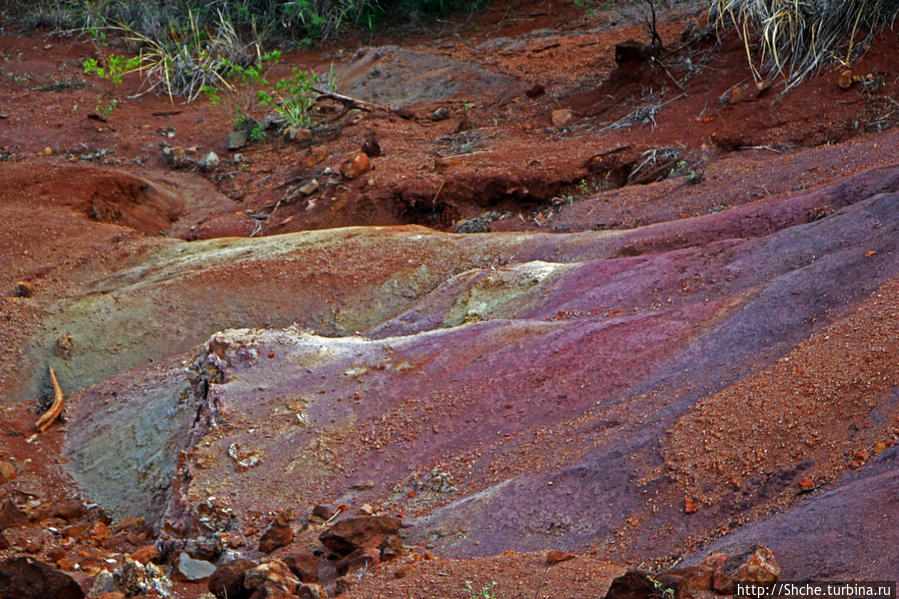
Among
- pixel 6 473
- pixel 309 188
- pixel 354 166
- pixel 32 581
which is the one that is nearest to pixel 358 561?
pixel 32 581

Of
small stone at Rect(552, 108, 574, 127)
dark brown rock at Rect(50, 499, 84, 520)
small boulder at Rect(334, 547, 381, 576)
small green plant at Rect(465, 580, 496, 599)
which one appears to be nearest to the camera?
small green plant at Rect(465, 580, 496, 599)

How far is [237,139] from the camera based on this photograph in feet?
39.4

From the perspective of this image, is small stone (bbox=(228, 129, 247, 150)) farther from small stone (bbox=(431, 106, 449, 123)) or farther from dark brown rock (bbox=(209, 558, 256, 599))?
dark brown rock (bbox=(209, 558, 256, 599))

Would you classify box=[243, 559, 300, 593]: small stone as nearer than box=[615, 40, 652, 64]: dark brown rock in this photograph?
Yes

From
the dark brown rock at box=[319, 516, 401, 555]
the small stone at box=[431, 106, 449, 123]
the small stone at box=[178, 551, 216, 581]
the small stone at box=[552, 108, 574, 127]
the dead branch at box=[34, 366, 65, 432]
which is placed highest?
the dark brown rock at box=[319, 516, 401, 555]

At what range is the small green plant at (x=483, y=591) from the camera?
2.95 m

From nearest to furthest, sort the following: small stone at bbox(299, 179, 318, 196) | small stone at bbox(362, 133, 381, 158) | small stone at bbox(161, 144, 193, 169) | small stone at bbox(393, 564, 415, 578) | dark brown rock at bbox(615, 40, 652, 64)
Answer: small stone at bbox(393, 564, 415, 578) < small stone at bbox(299, 179, 318, 196) < small stone at bbox(362, 133, 381, 158) < dark brown rock at bbox(615, 40, 652, 64) < small stone at bbox(161, 144, 193, 169)

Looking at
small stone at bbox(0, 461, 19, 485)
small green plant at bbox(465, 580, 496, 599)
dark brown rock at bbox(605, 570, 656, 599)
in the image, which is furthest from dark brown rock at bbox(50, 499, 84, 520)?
dark brown rock at bbox(605, 570, 656, 599)

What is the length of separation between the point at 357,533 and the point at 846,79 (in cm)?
654

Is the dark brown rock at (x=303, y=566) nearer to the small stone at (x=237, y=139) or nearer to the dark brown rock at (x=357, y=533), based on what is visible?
the dark brown rock at (x=357, y=533)

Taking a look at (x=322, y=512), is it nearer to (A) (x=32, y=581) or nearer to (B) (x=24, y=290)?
(A) (x=32, y=581)

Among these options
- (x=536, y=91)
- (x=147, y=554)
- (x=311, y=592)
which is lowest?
(x=147, y=554)

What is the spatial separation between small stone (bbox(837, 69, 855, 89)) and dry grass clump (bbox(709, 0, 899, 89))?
0.10 metres

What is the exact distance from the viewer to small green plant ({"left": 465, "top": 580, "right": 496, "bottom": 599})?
9.66ft
